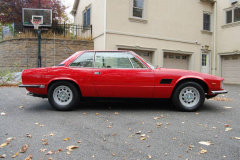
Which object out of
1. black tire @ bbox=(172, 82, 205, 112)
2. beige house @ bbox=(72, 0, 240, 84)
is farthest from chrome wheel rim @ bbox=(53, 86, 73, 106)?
beige house @ bbox=(72, 0, 240, 84)

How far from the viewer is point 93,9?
13.0 metres

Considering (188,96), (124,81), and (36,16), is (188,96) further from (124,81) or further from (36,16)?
(36,16)

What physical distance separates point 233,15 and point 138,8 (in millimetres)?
7373

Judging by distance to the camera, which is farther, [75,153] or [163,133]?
[163,133]

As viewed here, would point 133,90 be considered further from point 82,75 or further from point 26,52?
point 26,52

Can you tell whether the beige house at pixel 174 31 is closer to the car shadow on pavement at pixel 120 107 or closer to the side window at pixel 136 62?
the car shadow on pavement at pixel 120 107

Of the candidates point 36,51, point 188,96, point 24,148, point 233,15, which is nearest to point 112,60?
point 188,96

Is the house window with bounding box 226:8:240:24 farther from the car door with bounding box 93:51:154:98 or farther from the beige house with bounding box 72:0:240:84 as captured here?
the car door with bounding box 93:51:154:98

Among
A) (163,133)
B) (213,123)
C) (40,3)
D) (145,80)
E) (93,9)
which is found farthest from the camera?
(40,3)

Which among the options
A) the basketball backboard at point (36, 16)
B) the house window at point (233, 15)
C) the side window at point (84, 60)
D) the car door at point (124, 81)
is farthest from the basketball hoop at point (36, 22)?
the house window at point (233, 15)

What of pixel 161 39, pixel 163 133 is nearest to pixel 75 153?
pixel 163 133

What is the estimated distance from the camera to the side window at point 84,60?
15.0 feet

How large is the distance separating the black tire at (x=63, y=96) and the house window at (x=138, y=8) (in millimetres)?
8638

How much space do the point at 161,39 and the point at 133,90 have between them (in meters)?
8.82
